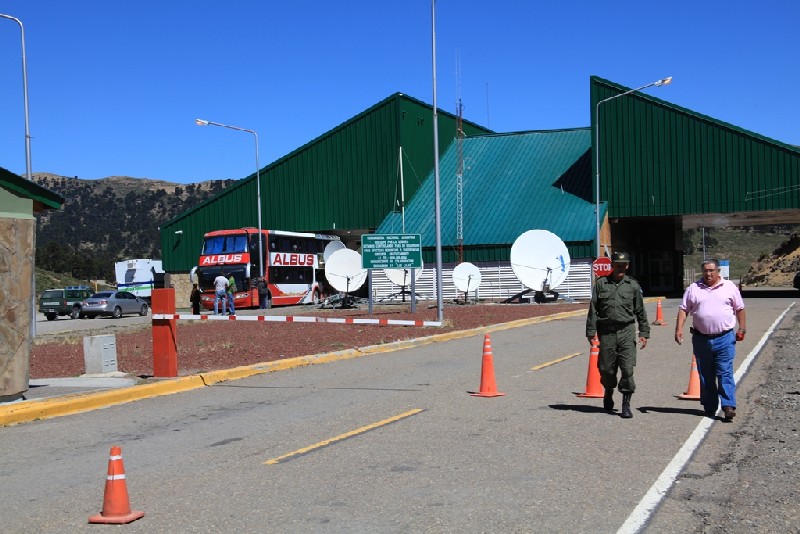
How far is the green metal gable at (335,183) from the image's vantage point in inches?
2131

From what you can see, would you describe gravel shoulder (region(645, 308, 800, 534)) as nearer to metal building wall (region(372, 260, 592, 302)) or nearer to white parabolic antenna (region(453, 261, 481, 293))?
white parabolic antenna (region(453, 261, 481, 293))

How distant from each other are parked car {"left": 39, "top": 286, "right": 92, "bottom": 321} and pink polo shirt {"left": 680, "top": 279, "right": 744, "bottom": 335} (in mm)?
41414

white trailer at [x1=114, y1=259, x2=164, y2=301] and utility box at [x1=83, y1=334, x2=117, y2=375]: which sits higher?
white trailer at [x1=114, y1=259, x2=164, y2=301]

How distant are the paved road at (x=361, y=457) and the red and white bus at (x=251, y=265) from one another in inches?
1152

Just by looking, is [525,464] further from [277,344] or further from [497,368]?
[277,344]

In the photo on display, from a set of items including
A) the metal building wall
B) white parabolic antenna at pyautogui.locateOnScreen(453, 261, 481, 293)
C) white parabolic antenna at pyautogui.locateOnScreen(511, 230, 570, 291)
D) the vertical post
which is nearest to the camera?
the vertical post

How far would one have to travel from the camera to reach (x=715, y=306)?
976cm

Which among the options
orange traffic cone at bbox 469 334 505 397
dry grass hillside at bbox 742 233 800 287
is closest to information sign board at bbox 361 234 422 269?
orange traffic cone at bbox 469 334 505 397

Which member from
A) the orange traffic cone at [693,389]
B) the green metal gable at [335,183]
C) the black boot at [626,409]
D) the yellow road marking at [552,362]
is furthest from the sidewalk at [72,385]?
the green metal gable at [335,183]

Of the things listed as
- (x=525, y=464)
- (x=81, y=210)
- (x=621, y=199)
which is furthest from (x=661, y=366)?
(x=81, y=210)

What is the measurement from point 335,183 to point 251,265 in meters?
13.5

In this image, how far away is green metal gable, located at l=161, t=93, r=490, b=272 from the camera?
54125 mm

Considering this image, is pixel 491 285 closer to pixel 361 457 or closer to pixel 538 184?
pixel 538 184

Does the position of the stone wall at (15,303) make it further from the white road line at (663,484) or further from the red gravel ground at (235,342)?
the white road line at (663,484)
